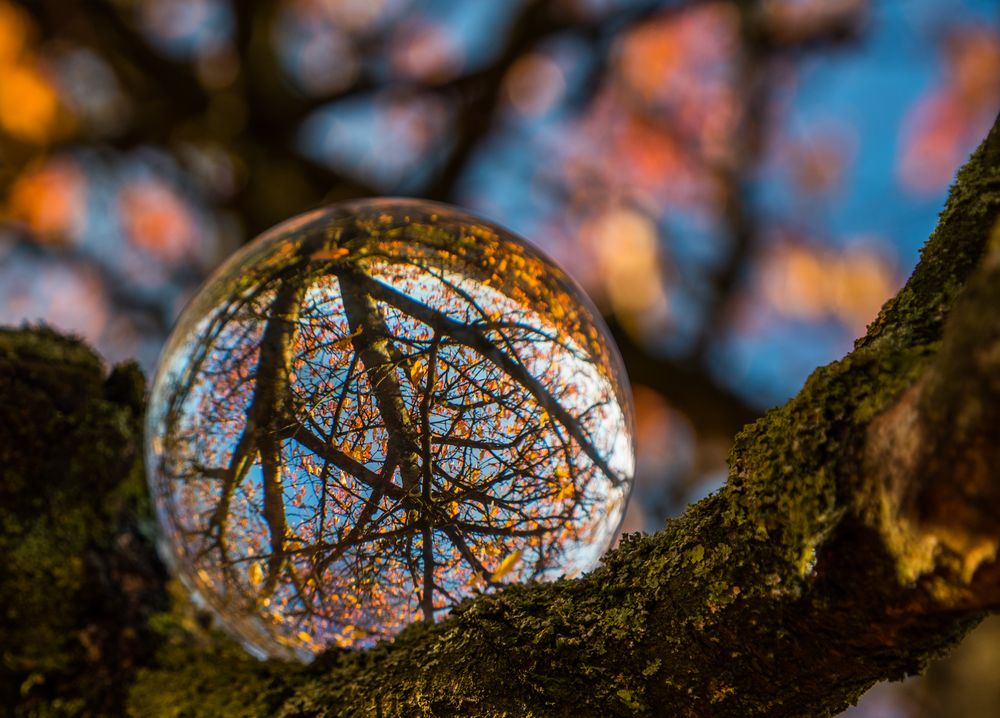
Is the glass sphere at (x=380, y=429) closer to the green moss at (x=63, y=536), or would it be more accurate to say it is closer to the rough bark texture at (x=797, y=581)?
the rough bark texture at (x=797, y=581)

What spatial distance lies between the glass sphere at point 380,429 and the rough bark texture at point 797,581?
0.12m

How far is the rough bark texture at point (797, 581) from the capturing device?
67 cm

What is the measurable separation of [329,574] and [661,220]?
6519 mm

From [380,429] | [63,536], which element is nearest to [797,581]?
[380,429]

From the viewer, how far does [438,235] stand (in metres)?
1.38

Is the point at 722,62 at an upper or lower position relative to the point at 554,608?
upper

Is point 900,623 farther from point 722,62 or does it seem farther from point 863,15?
point 722,62

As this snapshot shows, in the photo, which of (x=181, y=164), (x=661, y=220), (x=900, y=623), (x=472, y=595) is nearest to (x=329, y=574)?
(x=472, y=595)

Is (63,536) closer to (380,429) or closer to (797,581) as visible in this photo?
(380,429)

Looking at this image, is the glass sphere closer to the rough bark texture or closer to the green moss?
the rough bark texture

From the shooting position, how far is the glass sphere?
3.71ft

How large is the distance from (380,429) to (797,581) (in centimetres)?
55

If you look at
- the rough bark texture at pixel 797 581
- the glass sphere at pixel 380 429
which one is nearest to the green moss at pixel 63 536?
the rough bark texture at pixel 797 581

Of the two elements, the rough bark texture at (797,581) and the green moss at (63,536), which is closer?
the rough bark texture at (797,581)
